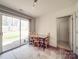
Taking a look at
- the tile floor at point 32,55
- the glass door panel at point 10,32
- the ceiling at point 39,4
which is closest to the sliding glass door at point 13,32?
the glass door panel at point 10,32

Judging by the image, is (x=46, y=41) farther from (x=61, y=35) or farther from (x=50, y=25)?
(x=61, y=35)

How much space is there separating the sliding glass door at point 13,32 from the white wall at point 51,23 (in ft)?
3.51

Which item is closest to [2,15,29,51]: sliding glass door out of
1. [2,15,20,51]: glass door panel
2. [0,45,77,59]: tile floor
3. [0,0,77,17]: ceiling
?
[2,15,20,51]: glass door panel

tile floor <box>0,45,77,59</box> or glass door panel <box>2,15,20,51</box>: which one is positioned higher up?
A: glass door panel <box>2,15,20,51</box>

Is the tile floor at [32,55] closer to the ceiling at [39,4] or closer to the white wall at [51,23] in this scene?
the white wall at [51,23]

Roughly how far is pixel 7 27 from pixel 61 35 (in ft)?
15.9

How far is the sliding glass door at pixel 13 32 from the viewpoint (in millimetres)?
3734

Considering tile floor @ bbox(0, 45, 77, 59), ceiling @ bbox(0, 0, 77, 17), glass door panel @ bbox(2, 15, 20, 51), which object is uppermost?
ceiling @ bbox(0, 0, 77, 17)

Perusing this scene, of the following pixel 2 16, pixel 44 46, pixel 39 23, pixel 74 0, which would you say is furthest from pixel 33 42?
pixel 74 0

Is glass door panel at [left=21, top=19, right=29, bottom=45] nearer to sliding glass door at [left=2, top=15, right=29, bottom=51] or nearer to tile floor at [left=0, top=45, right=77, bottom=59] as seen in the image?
sliding glass door at [left=2, top=15, right=29, bottom=51]

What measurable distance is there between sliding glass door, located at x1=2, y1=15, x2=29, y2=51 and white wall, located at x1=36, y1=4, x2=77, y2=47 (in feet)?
3.51

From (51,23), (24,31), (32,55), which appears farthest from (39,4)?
(24,31)

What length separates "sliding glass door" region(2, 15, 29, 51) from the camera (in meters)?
3.73

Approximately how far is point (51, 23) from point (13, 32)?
2.59m
